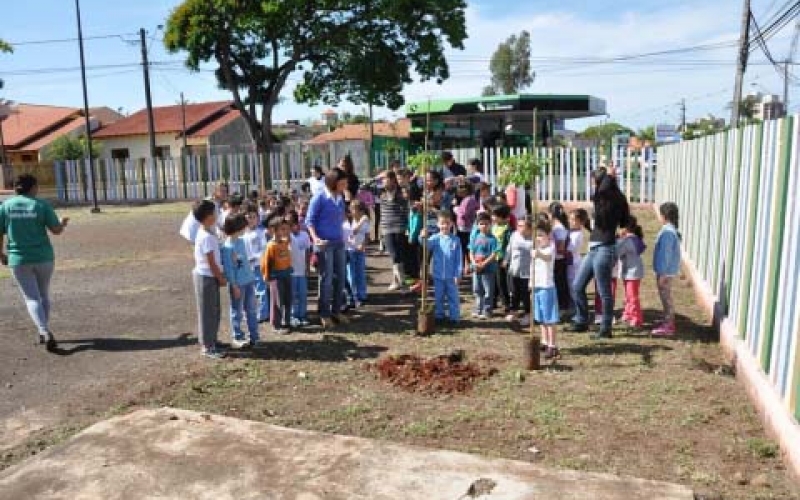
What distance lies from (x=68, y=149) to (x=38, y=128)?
996 centimetres

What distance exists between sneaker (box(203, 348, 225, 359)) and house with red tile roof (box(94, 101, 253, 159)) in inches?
1667

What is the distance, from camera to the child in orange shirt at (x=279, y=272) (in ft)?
25.0

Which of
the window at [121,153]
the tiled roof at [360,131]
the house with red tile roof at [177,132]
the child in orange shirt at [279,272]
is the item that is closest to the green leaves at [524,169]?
the child in orange shirt at [279,272]

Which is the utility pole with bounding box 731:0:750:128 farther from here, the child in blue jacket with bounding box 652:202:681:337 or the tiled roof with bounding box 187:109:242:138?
the tiled roof with bounding box 187:109:242:138

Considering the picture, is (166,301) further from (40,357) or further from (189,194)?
(189,194)

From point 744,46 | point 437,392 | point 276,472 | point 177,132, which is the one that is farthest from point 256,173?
point 177,132

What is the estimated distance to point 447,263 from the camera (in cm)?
802

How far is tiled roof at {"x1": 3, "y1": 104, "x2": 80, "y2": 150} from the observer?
56.0 meters

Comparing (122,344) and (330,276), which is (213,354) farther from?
(330,276)

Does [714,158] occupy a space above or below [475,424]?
above

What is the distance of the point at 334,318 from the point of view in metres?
8.19

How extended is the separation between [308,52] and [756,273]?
27641 millimetres

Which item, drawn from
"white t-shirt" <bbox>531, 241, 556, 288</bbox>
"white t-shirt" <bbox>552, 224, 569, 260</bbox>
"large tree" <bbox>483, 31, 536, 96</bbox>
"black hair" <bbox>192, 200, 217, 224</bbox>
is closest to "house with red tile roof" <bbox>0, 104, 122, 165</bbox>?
"large tree" <bbox>483, 31, 536, 96</bbox>

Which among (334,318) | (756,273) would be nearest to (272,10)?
(334,318)
